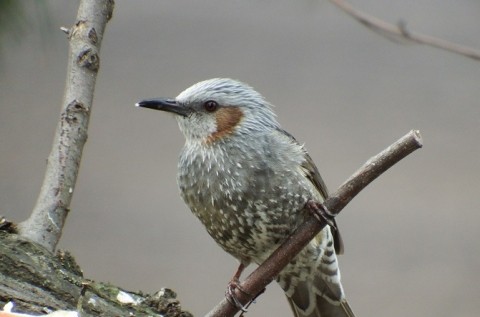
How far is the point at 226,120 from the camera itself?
2.89 m

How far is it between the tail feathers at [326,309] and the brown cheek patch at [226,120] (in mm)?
743

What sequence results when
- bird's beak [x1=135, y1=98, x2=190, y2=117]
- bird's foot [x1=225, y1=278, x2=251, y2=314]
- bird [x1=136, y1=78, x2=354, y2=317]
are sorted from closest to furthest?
bird's foot [x1=225, y1=278, x2=251, y2=314] < bird [x1=136, y1=78, x2=354, y2=317] < bird's beak [x1=135, y1=98, x2=190, y2=117]

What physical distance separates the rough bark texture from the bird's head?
0.73 m

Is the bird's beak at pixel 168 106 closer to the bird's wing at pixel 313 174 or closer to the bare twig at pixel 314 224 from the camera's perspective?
the bird's wing at pixel 313 174

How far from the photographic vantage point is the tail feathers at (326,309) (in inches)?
126

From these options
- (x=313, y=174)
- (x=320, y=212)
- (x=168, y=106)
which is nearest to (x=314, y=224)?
(x=320, y=212)

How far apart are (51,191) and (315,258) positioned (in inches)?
40.7

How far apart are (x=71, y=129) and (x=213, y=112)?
0.57 meters

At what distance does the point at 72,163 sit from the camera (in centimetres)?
247

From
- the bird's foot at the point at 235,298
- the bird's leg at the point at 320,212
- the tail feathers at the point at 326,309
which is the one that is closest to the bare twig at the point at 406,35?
Answer: the bird's leg at the point at 320,212

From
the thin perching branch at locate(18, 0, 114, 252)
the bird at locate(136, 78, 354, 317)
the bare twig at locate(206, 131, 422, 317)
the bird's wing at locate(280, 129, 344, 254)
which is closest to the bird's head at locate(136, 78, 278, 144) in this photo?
the bird at locate(136, 78, 354, 317)

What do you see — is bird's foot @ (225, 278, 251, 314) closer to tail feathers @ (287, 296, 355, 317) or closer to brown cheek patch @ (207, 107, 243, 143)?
brown cheek patch @ (207, 107, 243, 143)

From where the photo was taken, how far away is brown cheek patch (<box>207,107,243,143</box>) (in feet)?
9.42

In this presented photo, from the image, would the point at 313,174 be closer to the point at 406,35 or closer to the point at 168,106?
the point at 168,106
